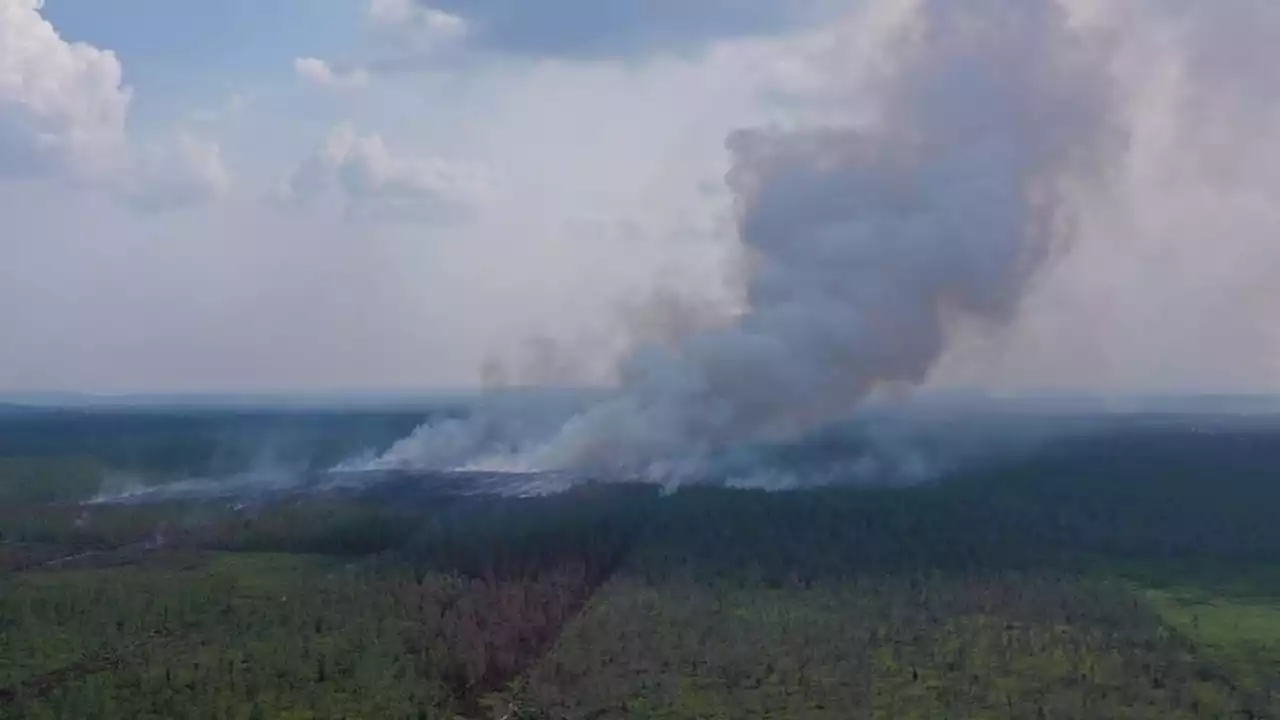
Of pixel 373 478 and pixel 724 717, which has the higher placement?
pixel 373 478

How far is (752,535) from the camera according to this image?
4124 inches

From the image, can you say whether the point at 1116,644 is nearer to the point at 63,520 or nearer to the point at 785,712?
the point at 785,712

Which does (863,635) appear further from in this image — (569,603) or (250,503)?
(250,503)

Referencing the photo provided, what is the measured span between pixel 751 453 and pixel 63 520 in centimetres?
7013

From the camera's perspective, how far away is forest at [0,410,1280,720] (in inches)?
2532

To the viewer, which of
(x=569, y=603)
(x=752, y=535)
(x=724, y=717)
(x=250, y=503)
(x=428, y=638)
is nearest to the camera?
(x=724, y=717)

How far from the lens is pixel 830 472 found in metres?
149

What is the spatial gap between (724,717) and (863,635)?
17.1 metres

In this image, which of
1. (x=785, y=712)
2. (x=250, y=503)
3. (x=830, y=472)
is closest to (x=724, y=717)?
(x=785, y=712)

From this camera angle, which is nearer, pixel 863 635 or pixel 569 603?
pixel 863 635

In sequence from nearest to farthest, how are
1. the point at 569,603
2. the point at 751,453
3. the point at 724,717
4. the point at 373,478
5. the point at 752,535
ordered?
the point at 724,717 < the point at 569,603 < the point at 752,535 < the point at 373,478 < the point at 751,453

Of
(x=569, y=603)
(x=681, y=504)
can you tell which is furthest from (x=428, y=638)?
(x=681, y=504)

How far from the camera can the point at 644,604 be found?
8144cm

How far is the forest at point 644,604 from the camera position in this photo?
6431cm
